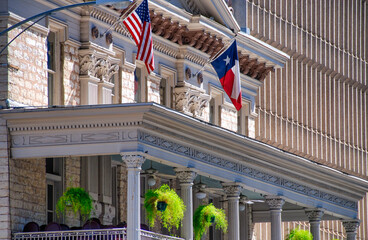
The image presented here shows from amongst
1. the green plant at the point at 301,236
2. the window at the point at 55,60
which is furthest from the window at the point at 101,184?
the green plant at the point at 301,236

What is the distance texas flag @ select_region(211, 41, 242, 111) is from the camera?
41.7 m

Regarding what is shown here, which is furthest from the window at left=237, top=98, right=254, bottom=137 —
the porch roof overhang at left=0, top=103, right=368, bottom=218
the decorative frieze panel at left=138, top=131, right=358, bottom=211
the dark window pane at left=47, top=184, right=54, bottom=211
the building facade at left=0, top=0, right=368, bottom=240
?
the dark window pane at left=47, top=184, right=54, bottom=211

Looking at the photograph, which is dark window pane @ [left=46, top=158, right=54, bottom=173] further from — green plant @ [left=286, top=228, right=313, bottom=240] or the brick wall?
green plant @ [left=286, top=228, right=313, bottom=240]

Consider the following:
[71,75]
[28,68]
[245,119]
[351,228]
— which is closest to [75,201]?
[28,68]

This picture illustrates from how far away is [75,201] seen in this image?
111 ft

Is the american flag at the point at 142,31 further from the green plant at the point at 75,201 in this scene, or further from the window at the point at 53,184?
the green plant at the point at 75,201

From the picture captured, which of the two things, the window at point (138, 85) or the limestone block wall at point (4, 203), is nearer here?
the limestone block wall at point (4, 203)

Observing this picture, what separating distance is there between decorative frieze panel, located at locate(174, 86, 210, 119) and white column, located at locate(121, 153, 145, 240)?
11534mm

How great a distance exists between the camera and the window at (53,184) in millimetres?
35250

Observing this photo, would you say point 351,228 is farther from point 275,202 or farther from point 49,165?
point 49,165

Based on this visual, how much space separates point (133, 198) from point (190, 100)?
13055 mm

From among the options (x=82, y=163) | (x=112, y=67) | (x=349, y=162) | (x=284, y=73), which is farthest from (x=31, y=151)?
(x=349, y=162)

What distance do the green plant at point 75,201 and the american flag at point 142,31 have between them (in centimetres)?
468

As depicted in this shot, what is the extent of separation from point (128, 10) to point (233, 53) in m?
5.18
